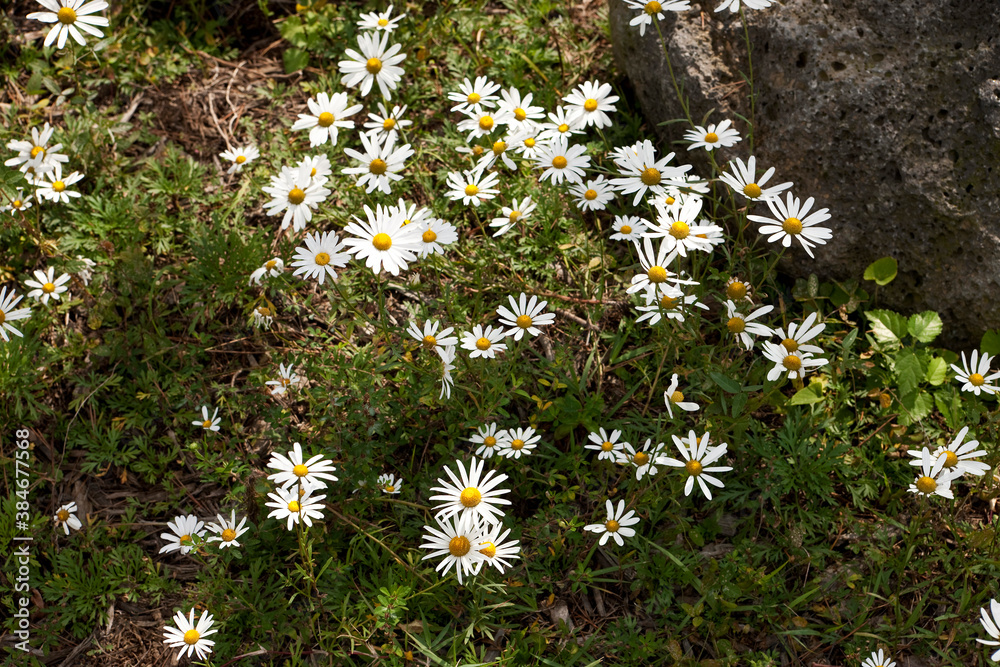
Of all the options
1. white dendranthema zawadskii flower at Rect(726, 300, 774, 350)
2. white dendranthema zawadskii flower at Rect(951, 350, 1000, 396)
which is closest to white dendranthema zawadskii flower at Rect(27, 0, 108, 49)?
white dendranthema zawadskii flower at Rect(726, 300, 774, 350)

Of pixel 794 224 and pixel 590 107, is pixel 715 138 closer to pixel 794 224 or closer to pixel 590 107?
pixel 794 224

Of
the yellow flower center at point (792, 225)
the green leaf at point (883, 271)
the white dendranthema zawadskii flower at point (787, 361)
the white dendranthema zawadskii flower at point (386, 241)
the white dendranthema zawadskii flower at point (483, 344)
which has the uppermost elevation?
the white dendranthema zawadskii flower at point (386, 241)

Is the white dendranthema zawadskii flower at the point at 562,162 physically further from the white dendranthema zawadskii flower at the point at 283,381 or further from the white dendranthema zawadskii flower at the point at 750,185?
the white dendranthema zawadskii flower at the point at 283,381

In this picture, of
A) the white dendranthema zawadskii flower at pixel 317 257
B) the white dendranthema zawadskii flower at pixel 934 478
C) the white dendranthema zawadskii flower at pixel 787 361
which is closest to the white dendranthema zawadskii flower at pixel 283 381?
the white dendranthema zawadskii flower at pixel 317 257

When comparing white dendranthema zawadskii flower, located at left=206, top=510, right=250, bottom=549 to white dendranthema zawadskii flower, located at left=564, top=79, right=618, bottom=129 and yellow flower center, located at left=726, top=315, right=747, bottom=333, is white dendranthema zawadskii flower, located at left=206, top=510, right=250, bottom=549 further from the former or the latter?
white dendranthema zawadskii flower, located at left=564, top=79, right=618, bottom=129

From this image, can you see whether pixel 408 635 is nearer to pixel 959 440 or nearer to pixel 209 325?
pixel 209 325

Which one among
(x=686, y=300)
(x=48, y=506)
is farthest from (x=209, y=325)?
(x=686, y=300)
